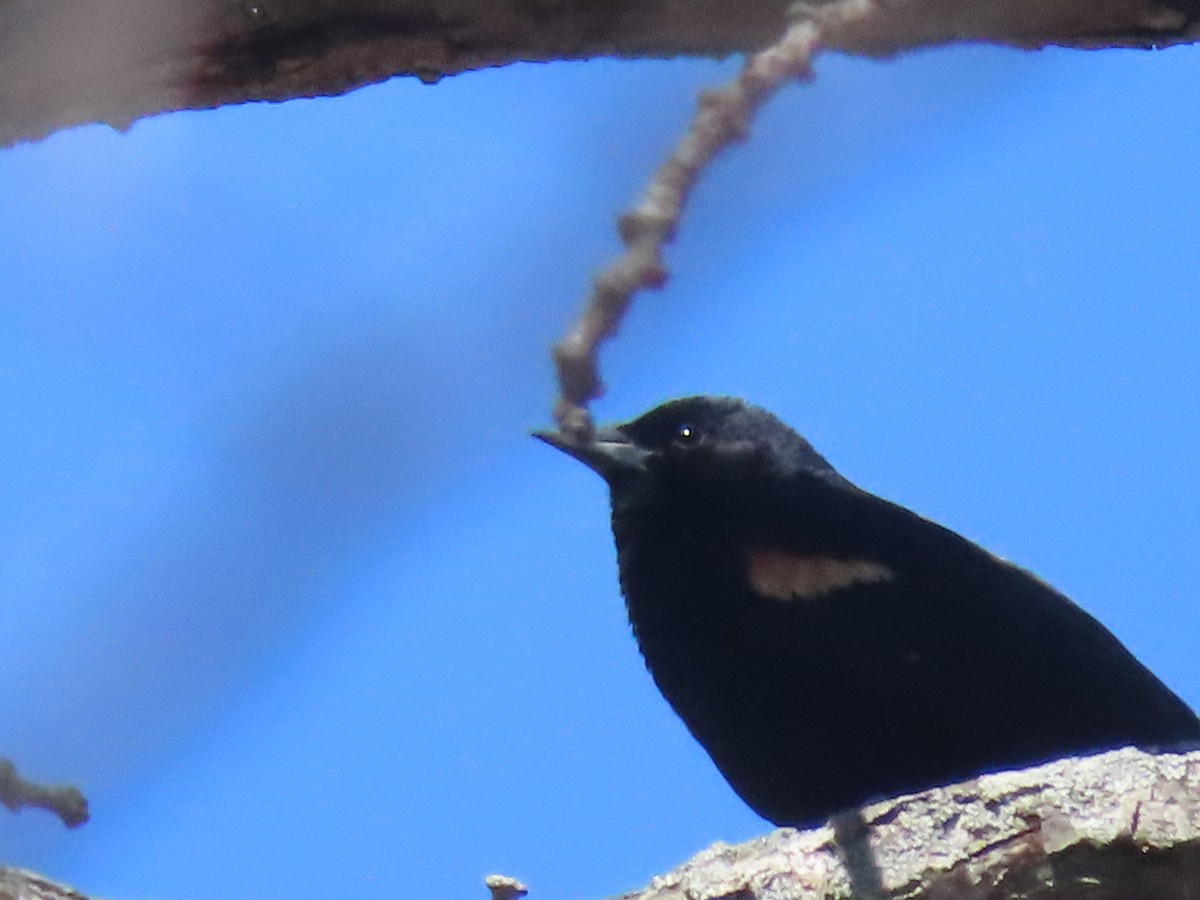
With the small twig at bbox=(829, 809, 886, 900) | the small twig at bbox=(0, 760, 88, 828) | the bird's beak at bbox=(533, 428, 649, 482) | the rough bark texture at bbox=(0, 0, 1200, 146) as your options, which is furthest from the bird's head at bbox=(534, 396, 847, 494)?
the small twig at bbox=(0, 760, 88, 828)

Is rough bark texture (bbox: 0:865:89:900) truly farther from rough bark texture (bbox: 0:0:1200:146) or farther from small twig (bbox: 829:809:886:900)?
rough bark texture (bbox: 0:0:1200:146)

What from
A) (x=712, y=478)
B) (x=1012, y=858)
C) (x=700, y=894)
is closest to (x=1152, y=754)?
(x=1012, y=858)

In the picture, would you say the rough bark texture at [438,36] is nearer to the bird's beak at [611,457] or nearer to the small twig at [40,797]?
the bird's beak at [611,457]

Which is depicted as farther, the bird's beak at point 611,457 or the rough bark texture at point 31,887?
the bird's beak at point 611,457

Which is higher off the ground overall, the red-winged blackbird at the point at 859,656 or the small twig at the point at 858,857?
the red-winged blackbird at the point at 859,656

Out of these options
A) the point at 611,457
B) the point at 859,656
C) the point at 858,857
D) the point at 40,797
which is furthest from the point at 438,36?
the point at 40,797

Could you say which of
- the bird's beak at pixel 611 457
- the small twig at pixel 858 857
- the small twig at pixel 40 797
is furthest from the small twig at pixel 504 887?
the bird's beak at pixel 611 457
